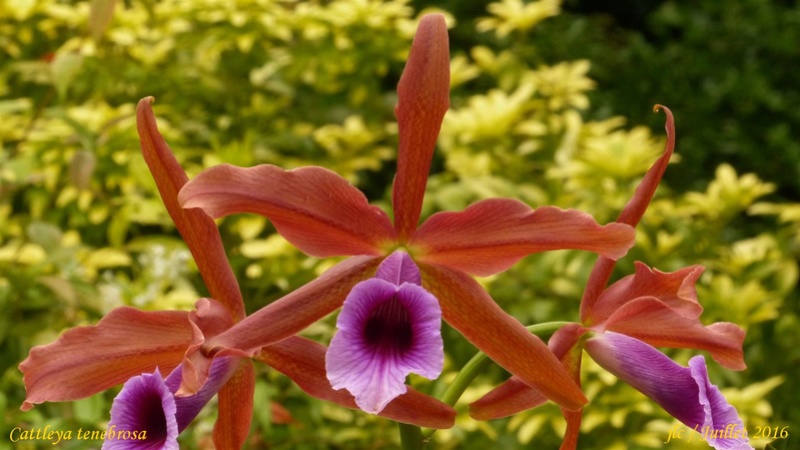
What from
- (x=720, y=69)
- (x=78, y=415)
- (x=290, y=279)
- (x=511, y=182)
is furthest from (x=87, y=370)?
(x=720, y=69)

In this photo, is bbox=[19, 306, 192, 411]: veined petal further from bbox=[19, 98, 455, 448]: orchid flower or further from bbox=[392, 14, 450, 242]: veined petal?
bbox=[392, 14, 450, 242]: veined petal

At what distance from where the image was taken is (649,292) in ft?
3.87

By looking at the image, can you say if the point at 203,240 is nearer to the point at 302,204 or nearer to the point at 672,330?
the point at 302,204

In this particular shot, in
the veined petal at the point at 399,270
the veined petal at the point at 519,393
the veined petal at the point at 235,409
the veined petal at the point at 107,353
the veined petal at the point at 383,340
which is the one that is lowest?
the veined petal at the point at 235,409

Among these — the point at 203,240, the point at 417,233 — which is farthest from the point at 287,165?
the point at 417,233

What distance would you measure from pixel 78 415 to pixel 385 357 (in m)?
1.01

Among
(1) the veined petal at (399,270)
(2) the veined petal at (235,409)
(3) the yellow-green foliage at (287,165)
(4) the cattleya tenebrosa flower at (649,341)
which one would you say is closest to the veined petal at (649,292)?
(4) the cattleya tenebrosa flower at (649,341)

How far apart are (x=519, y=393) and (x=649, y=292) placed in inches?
7.8

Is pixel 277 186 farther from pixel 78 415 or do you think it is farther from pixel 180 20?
pixel 180 20

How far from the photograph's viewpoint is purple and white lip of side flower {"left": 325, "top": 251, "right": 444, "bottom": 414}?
1.02m

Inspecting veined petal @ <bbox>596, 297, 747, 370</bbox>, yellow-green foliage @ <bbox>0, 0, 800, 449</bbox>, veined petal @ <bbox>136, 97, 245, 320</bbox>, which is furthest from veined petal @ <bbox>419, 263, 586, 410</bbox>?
yellow-green foliage @ <bbox>0, 0, 800, 449</bbox>

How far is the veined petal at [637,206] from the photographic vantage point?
1.12 m

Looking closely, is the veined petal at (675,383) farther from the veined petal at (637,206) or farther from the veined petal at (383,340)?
the veined petal at (383,340)

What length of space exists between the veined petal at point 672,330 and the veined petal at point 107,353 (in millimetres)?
513
